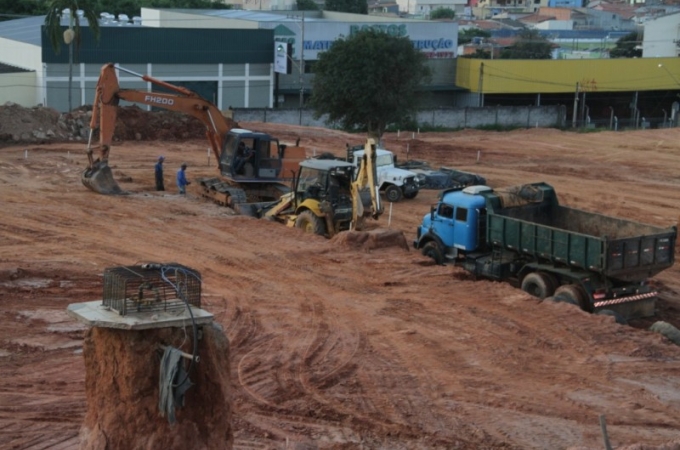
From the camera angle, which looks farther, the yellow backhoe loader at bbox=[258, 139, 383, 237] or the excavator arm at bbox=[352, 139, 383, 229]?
the yellow backhoe loader at bbox=[258, 139, 383, 237]

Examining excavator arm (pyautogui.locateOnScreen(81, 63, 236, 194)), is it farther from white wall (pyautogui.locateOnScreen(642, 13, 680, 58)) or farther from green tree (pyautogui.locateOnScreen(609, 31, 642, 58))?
green tree (pyautogui.locateOnScreen(609, 31, 642, 58))

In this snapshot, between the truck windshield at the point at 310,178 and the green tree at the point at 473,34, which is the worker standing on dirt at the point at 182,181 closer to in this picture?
the truck windshield at the point at 310,178

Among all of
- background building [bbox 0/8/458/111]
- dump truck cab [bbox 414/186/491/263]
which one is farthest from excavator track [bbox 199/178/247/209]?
background building [bbox 0/8/458/111]

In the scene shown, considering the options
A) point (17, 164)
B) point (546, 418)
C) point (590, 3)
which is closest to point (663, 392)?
point (546, 418)

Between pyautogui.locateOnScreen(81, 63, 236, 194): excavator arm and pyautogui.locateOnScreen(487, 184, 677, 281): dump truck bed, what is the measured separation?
12.5m

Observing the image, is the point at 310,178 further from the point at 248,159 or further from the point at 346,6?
the point at 346,6

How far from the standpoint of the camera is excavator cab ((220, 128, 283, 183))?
110 ft

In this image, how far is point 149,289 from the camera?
1111 cm

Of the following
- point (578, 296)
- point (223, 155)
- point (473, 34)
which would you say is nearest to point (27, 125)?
point (223, 155)

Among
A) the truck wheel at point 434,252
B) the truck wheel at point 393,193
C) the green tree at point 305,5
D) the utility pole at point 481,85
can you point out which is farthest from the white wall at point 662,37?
the truck wheel at point 434,252

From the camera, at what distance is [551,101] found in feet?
241

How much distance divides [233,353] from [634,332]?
782cm

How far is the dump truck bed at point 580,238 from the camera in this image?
72.3ft

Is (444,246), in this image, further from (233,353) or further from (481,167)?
(481,167)
